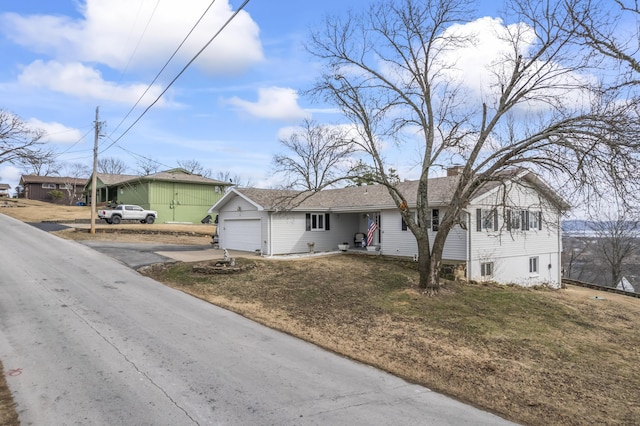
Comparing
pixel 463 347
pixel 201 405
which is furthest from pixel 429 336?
pixel 201 405

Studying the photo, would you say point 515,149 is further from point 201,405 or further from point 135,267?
point 135,267

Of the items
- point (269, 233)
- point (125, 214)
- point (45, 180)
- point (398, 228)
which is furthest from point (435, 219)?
point (45, 180)

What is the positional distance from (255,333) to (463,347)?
4.43 meters

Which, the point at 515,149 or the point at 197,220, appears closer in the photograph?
the point at 515,149

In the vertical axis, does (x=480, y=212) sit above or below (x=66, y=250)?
above

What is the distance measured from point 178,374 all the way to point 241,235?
18.3m

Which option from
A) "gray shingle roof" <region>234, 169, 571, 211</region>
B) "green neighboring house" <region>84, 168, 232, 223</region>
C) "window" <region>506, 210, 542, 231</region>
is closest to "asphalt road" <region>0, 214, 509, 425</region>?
"gray shingle roof" <region>234, 169, 571, 211</region>

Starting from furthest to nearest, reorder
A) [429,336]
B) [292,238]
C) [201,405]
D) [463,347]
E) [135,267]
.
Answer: [292,238], [135,267], [429,336], [463,347], [201,405]

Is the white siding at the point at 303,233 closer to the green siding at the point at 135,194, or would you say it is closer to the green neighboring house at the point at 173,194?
the green neighboring house at the point at 173,194

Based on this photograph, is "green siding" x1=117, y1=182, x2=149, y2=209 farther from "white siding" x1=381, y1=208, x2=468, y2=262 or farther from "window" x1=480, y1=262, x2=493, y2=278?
"window" x1=480, y1=262, x2=493, y2=278

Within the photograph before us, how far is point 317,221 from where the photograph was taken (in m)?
24.3

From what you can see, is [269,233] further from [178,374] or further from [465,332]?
[178,374]

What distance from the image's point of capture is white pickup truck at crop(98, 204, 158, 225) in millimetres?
34312

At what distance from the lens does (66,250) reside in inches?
747
